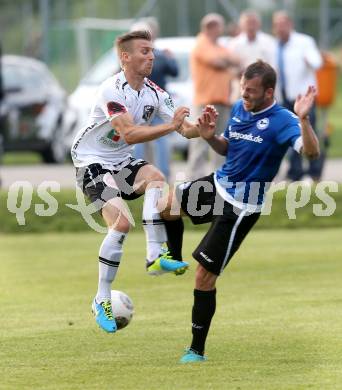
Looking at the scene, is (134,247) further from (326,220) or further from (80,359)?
(80,359)

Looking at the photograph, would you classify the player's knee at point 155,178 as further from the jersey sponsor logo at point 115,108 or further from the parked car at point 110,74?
the parked car at point 110,74

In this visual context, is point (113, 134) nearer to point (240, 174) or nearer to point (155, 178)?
point (155, 178)

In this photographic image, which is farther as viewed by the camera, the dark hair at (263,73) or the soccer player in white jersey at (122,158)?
the soccer player in white jersey at (122,158)

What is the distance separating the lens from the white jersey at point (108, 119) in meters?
9.10

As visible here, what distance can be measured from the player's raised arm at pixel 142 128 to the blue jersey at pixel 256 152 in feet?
1.52

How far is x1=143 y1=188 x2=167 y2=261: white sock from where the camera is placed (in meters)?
9.24

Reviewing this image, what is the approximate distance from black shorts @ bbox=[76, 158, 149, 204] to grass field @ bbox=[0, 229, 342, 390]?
3.48 ft

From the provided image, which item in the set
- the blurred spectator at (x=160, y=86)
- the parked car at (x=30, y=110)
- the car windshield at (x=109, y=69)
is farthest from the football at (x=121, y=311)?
the parked car at (x=30, y=110)

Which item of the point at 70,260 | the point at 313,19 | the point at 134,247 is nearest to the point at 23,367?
the point at 70,260

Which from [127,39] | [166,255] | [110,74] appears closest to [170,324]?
[166,255]

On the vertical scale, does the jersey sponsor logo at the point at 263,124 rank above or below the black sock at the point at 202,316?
above

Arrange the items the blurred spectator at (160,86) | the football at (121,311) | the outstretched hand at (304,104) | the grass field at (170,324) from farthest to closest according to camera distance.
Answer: the blurred spectator at (160,86) < the football at (121,311) < the outstretched hand at (304,104) < the grass field at (170,324)

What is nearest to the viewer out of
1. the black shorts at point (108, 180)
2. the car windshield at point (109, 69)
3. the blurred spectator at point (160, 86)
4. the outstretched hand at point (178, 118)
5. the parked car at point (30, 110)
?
the outstretched hand at point (178, 118)

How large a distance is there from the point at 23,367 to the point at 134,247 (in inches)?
275
